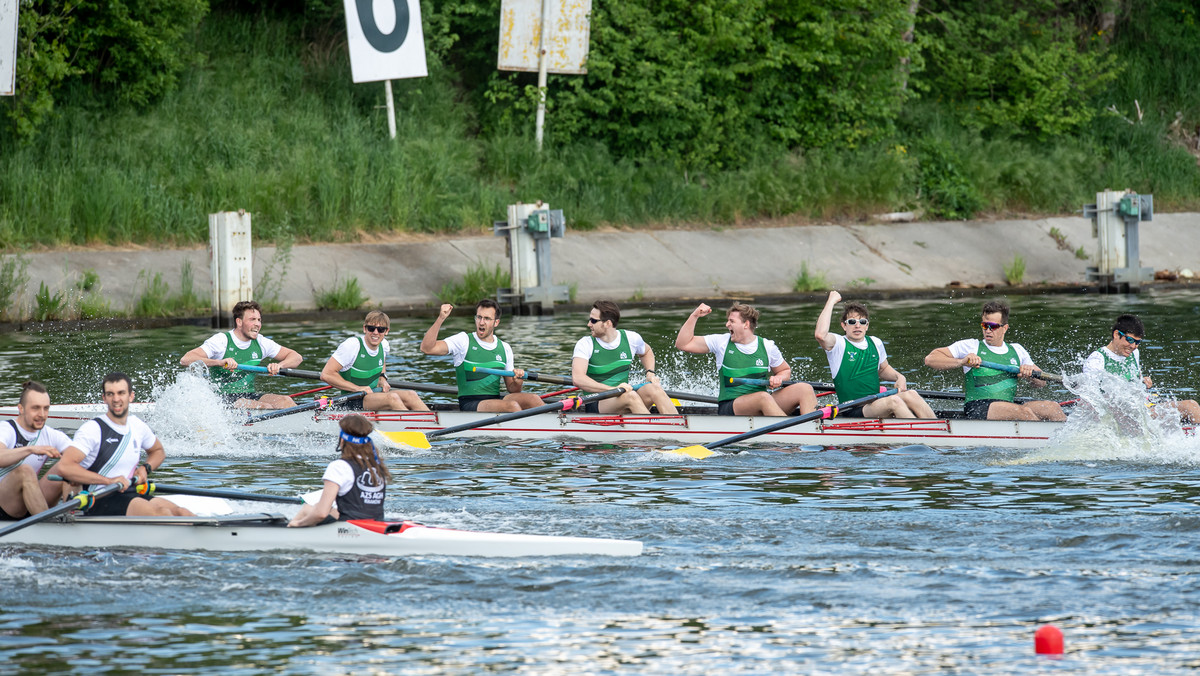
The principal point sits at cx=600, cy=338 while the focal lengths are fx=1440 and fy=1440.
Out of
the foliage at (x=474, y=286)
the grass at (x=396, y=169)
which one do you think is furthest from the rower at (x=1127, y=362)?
the grass at (x=396, y=169)

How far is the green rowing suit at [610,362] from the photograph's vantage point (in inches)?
532

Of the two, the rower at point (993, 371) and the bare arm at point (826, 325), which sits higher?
the bare arm at point (826, 325)

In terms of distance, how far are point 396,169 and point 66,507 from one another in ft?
55.7

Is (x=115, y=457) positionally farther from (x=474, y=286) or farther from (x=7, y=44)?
(x=7, y=44)

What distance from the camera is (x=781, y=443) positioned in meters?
13.2

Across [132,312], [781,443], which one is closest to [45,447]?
[781,443]

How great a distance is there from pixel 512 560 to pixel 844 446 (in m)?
4.83

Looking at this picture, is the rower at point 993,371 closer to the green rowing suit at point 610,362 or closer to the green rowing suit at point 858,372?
the green rowing suit at point 858,372

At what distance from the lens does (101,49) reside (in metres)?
26.3

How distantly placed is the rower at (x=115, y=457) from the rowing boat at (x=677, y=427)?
329cm

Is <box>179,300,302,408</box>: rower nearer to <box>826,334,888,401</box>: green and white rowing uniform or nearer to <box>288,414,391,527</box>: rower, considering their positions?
<box>288,414,391,527</box>: rower

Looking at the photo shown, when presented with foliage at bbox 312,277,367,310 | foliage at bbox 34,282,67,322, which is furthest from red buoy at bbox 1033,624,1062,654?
foliage at bbox 34,282,67,322

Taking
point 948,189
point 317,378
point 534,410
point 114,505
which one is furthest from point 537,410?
point 948,189

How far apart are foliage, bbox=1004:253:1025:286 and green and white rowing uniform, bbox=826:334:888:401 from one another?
47.4 feet
